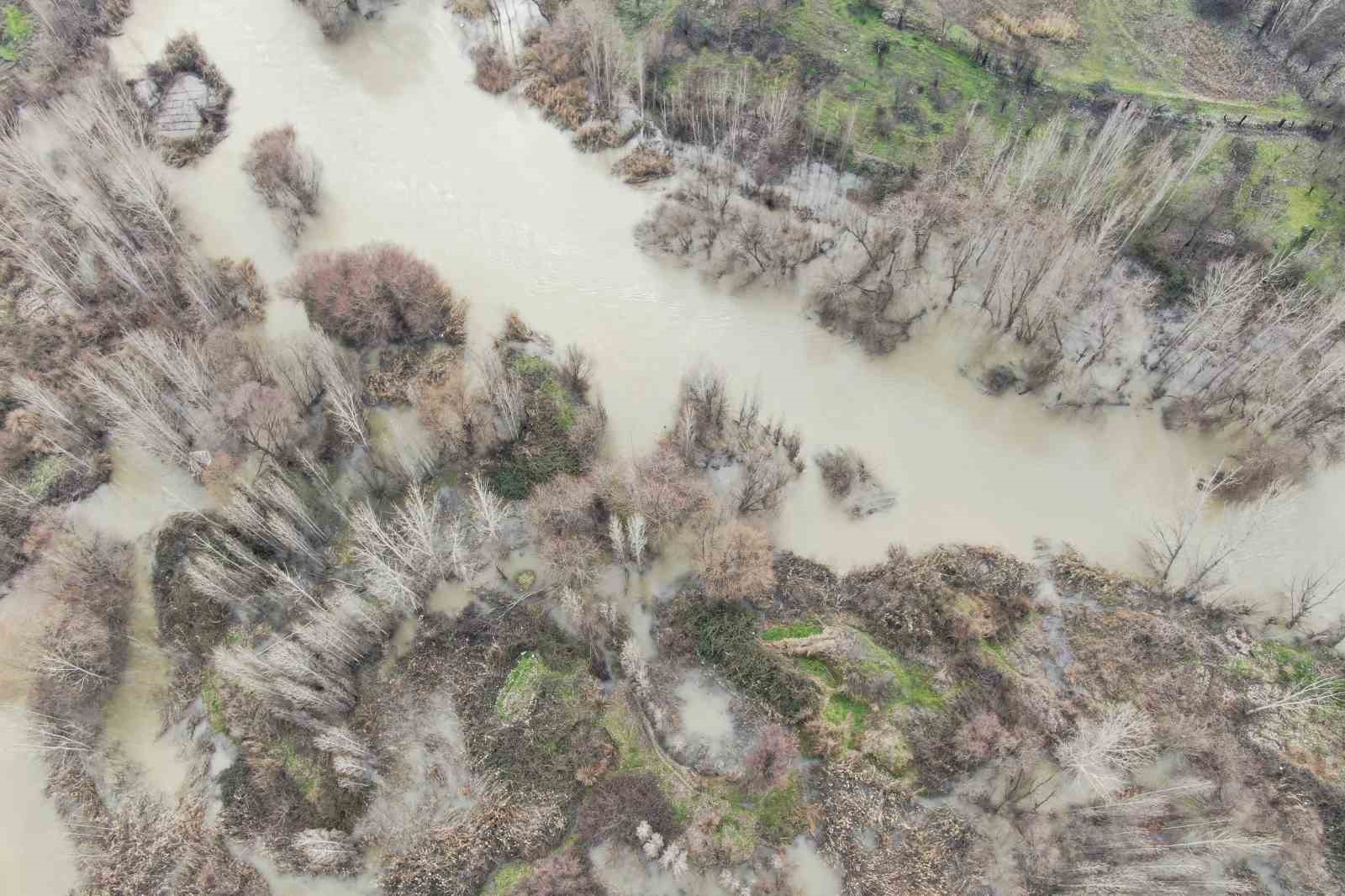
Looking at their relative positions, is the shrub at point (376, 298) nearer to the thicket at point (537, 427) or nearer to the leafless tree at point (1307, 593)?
the thicket at point (537, 427)

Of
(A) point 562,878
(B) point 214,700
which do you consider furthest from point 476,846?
(B) point 214,700

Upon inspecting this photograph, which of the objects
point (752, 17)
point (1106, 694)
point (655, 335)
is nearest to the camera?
point (1106, 694)

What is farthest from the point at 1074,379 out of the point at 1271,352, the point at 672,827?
the point at 672,827

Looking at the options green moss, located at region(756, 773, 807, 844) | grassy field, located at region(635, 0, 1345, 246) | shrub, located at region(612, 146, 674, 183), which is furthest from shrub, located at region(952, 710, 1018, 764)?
shrub, located at region(612, 146, 674, 183)

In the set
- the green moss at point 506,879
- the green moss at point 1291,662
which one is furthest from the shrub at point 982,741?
the green moss at point 506,879

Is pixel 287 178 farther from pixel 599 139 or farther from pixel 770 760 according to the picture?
pixel 770 760

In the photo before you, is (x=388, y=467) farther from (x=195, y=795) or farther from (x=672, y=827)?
(x=672, y=827)
